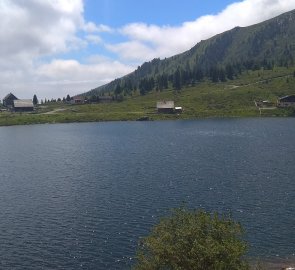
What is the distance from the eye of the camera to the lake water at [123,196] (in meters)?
66.6

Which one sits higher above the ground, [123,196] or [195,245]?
[195,245]

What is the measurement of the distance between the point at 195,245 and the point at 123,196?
5524cm

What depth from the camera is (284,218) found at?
257ft

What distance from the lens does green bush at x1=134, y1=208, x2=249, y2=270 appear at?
40.5 m

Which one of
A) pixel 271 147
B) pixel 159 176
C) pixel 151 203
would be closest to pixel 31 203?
pixel 151 203

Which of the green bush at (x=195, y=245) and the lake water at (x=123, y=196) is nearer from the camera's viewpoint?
the green bush at (x=195, y=245)

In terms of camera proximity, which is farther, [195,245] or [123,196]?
[123,196]

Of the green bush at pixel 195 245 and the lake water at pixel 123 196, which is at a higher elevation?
the green bush at pixel 195 245

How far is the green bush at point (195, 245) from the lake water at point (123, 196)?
18000 mm

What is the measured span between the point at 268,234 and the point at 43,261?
3678 cm

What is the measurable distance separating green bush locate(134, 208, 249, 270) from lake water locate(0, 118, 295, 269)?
18.0m

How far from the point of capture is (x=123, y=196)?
313 ft

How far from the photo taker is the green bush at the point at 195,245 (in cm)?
4050

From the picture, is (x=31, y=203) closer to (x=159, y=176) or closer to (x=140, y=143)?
(x=159, y=176)
